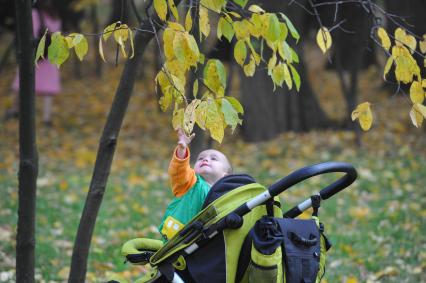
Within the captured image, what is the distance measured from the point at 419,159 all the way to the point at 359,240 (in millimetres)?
3648

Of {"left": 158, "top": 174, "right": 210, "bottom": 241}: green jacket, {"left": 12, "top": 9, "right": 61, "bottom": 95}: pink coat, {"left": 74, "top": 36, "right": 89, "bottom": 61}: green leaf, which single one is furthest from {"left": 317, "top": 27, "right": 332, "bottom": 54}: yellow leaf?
{"left": 12, "top": 9, "right": 61, "bottom": 95}: pink coat

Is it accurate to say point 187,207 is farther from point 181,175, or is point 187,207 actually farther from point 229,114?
point 229,114

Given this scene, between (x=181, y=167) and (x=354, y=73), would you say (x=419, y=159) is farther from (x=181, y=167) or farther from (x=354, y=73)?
(x=181, y=167)

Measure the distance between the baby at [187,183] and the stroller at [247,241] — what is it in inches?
16.3

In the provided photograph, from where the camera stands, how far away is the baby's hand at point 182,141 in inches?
141

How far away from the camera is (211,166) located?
4.01 meters

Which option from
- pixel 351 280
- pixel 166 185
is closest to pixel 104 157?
pixel 351 280

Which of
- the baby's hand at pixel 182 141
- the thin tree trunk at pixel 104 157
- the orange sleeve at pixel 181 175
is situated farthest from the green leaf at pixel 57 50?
the orange sleeve at pixel 181 175

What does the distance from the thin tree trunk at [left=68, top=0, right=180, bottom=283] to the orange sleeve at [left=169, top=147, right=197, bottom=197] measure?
398mm

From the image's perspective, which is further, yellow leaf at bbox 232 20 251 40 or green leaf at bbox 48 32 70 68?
yellow leaf at bbox 232 20 251 40

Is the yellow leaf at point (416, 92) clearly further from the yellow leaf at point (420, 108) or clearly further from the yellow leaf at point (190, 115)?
the yellow leaf at point (190, 115)

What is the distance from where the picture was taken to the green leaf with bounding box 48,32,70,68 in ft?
9.69

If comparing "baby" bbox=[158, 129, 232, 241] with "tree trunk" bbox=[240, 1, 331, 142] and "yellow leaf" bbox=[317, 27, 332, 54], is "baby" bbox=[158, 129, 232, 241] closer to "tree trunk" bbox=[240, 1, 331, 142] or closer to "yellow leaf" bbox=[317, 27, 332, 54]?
"yellow leaf" bbox=[317, 27, 332, 54]

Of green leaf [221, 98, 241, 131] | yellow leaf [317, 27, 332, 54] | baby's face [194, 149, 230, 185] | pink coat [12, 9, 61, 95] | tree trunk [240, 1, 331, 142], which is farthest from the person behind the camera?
→ pink coat [12, 9, 61, 95]
